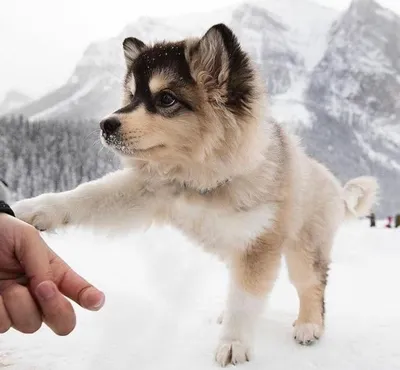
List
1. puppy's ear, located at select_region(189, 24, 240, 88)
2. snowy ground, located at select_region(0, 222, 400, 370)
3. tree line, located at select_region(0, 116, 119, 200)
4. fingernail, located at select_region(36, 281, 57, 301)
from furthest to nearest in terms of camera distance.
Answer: tree line, located at select_region(0, 116, 119, 200), puppy's ear, located at select_region(189, 24, 240, 88), snowy ground, located at select_region(0, 222, 400, 370), fingernail, located at select_region(36, 281, 57, 301)

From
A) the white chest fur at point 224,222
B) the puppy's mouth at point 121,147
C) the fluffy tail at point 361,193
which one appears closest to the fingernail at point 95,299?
the puppy's mouth at point 121,147

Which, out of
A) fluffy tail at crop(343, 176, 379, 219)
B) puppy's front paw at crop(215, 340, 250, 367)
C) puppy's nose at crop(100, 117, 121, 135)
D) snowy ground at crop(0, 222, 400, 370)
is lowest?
snowy ground at crop(0, 222, 400, 370)

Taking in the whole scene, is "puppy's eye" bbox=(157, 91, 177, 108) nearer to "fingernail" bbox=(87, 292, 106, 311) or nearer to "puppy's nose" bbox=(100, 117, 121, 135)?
"puppy's nose" bbox=(100, 117, 121, 135)

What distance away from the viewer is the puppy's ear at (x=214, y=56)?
1.92 m

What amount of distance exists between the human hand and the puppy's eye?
803mm

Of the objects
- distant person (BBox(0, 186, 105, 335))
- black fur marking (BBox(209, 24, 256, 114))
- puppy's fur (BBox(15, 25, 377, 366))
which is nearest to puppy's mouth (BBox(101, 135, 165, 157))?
puppy's fur (BBox(15, 25, 377, 366))

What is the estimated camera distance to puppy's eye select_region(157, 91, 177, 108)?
1.86 metres

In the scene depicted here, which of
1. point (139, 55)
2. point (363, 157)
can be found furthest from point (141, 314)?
point (363, 157)

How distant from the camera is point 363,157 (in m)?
18.9

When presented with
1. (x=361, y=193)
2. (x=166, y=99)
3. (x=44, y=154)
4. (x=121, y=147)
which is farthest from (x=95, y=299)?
(x=44, y=154)

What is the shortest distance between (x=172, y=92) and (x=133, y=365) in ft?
3.25

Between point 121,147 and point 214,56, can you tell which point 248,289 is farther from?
point 214,56

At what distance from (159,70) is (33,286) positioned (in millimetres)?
1067

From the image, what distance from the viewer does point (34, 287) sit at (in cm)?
110
